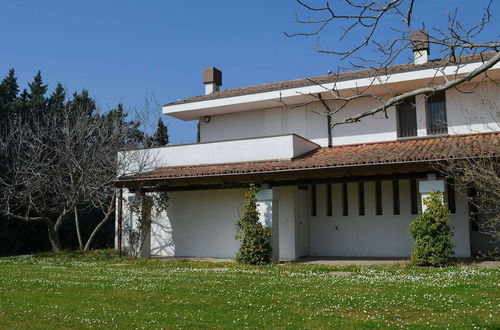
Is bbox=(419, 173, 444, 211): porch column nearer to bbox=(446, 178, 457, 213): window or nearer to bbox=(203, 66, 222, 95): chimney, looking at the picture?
bbox=(446, 178, 457, 213): window

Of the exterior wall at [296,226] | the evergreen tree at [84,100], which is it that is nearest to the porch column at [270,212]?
the exterior wall at [296,226]

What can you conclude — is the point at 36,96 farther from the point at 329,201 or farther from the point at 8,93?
the point at 329,201

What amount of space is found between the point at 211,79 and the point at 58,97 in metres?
12.1

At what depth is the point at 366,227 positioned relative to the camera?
18.5 m

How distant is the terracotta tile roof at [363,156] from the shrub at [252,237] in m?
1.23

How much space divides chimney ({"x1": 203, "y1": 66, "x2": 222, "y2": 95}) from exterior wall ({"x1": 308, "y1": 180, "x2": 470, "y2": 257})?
8950mm

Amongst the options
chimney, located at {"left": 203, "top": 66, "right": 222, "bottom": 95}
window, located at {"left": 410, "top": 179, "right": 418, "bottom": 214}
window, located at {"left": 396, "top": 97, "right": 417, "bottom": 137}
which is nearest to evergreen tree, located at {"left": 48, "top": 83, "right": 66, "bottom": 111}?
chimney, located at {"left": 203, "top": 66, "right": 222, "bottom": 95}

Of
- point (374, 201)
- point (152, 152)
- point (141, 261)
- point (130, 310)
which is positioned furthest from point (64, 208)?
point (130, 310)

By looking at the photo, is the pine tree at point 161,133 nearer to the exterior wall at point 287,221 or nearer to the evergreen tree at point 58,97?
the evergreen tree at point 58,97

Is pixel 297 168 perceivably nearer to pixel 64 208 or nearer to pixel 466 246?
pixel 466 246

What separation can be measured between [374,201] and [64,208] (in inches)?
516

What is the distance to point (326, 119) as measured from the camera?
20.6 m

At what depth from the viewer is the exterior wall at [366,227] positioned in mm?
17812

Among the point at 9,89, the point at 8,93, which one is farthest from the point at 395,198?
the point at 9,89
